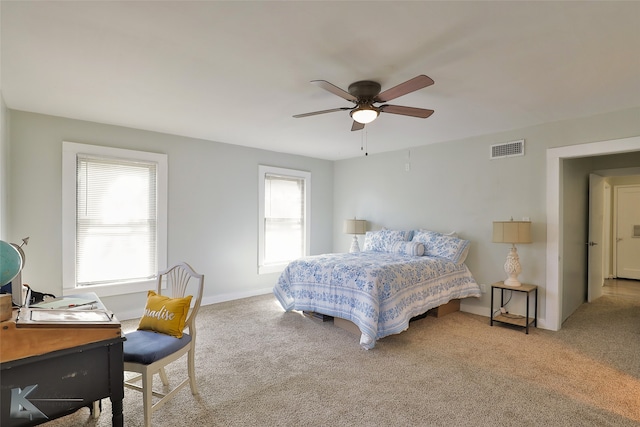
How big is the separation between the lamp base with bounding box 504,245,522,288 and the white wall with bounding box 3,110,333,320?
337cm

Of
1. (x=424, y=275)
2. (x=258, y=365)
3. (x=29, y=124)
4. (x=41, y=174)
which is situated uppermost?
(x=29, y=124)

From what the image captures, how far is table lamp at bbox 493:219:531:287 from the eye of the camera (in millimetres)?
3879

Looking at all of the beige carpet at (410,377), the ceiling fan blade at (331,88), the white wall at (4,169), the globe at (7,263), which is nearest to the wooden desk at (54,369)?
the globe at (7,263)

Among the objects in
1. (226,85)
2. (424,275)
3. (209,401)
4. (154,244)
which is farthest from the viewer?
(154,244)

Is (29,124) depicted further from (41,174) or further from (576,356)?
(576,356)

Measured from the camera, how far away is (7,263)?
1.36 metres

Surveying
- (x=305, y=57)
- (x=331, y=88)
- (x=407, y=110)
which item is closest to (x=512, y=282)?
(x=407, y=110)

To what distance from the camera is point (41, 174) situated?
3699 millimetres

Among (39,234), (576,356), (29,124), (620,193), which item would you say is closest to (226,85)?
(29,124)

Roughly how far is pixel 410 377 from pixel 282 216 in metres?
3.75

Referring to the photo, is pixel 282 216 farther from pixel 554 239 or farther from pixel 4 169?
pixel 554 239

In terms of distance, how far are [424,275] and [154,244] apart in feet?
11.6

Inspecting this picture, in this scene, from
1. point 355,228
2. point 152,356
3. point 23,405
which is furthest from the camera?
point 355,228

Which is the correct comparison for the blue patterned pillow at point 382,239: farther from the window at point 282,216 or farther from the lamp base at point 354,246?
the window at point 282,216
